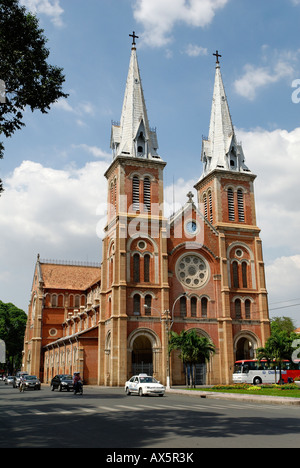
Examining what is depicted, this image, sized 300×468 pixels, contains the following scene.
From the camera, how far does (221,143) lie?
58.1 metres

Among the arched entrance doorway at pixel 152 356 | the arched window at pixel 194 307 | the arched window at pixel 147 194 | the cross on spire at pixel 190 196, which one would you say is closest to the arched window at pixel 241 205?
the cross on spire at pixel 190 196

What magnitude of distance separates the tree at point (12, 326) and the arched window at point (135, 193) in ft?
169

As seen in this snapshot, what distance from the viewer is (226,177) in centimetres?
5581

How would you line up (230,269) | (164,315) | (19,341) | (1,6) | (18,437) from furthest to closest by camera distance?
(19,341)
(230,269)
(164,315)
(1,6)
(18,437)

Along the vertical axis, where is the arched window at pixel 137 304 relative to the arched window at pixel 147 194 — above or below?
below

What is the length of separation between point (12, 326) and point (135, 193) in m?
52.4

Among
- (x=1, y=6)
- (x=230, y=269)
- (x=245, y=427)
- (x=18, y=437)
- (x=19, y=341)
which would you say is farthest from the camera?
(x=19, y=341)

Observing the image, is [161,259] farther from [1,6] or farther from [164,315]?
[1,6]

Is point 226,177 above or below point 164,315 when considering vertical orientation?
above

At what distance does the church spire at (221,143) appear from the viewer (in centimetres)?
5706

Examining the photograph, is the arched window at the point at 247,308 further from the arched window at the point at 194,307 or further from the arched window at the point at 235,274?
the arched window at the point at 194,307

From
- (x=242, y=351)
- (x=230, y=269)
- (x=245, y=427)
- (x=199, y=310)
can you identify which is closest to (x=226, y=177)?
(x=230, y=269)

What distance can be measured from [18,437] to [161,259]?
3799 centimetres

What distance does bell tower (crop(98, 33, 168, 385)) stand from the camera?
45.8 meters
